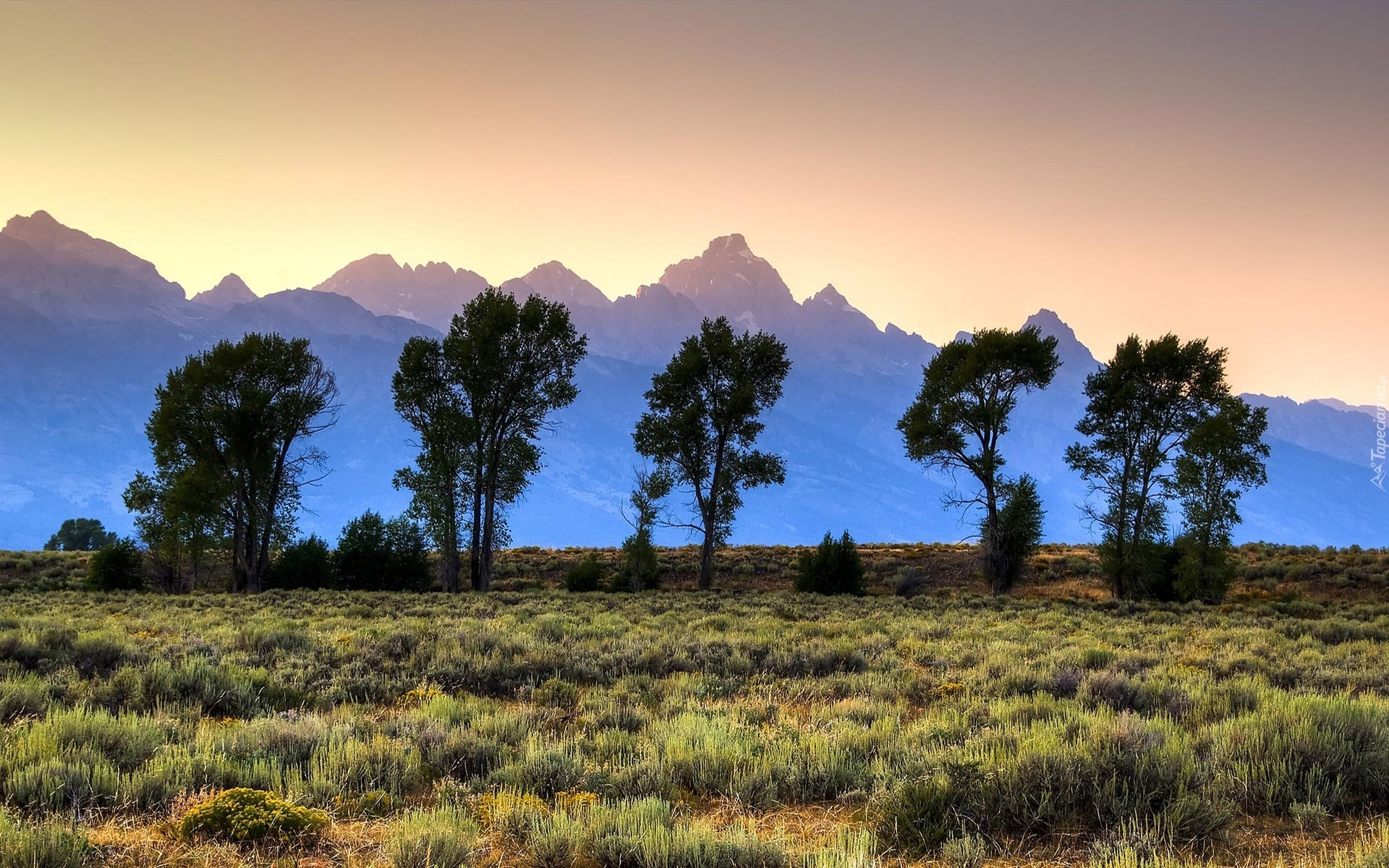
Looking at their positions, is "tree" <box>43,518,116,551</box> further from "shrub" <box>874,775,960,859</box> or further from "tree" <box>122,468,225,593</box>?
"shrub" <box>874,775,960,859</box>

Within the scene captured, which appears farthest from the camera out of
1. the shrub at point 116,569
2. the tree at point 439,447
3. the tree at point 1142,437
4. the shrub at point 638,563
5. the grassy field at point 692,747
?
the shrub at point 638,563

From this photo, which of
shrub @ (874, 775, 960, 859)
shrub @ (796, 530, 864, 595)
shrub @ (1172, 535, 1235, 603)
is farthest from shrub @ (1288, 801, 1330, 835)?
shrub @ (1172, 535, 1235, 603)

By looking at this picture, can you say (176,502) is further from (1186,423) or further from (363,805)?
(1186,423)

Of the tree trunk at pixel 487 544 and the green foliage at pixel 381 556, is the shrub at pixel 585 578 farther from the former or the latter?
the green foliage at pixel 381 556

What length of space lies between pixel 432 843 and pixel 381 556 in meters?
34.9

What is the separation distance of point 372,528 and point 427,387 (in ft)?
28.1

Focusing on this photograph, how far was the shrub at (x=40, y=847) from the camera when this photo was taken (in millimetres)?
3541

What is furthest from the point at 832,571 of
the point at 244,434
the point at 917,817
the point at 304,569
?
the point at 244,434

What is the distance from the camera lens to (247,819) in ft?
14.0

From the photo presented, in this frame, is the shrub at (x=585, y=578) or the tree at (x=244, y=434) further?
the shrub at (x=585, y=578)

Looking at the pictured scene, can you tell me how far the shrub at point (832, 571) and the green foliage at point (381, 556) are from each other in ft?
63.4

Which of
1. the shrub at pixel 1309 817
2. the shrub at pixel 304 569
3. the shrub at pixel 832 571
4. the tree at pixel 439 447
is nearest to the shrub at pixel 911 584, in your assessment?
the shrub at pixel 832 571

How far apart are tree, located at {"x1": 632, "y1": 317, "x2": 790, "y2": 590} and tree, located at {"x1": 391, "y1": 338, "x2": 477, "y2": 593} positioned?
8523mm

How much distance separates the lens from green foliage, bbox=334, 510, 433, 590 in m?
35.2
